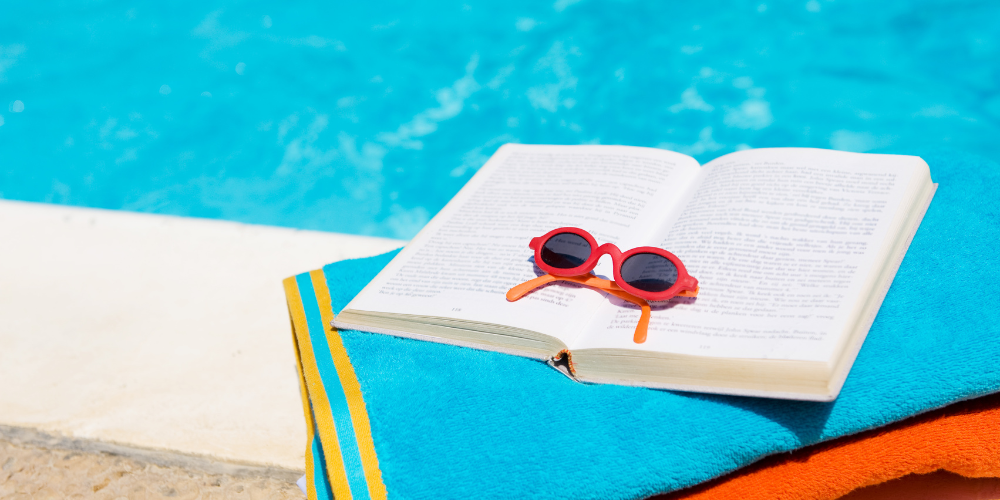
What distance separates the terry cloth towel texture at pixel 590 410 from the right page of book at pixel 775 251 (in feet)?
0.27

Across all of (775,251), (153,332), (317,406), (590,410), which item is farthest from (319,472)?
(153,332)

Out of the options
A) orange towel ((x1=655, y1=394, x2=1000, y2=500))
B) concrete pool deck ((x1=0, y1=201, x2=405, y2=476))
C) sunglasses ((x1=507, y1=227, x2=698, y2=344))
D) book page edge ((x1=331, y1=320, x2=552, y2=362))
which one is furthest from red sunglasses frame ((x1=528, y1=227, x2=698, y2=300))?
concrete pool deck ((x1=0, y1=201, x2=405, y2=476))

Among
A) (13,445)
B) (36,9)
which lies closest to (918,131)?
(13,445)

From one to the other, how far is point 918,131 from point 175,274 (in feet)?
9.36

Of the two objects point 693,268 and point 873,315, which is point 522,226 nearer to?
point 693,268

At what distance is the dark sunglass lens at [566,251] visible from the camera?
979 mm

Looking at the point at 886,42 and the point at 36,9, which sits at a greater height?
the point at 886,42

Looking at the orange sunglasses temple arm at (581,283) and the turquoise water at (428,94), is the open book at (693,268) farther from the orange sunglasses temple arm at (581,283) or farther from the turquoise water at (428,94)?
the turquoise water at (428,94)

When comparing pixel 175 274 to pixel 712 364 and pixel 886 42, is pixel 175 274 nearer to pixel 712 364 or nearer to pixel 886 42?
pixel 712 364

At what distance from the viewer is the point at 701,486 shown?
887 millimetres

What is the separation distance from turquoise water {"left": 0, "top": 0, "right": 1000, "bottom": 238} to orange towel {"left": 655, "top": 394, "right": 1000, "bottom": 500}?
2.09 meters

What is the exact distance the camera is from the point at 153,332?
1.58 m

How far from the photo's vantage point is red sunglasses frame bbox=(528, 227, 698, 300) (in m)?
0.89

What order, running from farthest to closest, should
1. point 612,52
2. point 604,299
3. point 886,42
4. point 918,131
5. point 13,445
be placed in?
point 612,52
point 886,42
point 918,131
point 13,445
point 604,299
